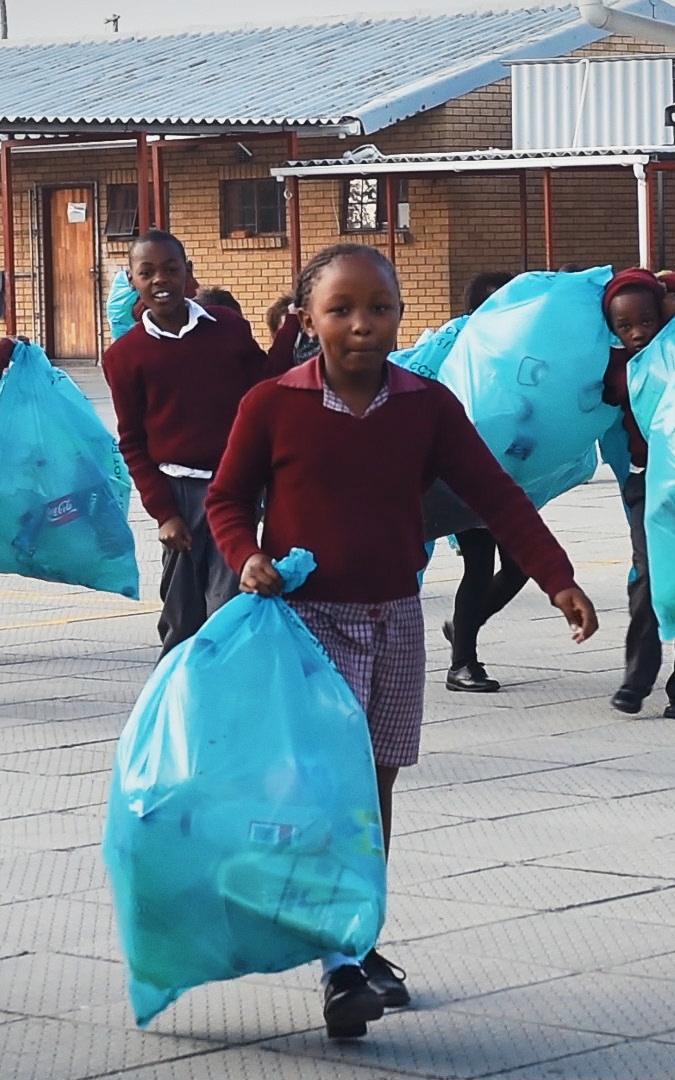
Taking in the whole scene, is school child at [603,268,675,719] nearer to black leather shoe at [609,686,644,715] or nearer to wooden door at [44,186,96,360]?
black leather shoe at [609,686,644,715]

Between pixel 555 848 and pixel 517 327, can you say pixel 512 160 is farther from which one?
pixel 555 848

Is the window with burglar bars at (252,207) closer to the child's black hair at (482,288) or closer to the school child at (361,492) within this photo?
the child's black hair at (482,288)

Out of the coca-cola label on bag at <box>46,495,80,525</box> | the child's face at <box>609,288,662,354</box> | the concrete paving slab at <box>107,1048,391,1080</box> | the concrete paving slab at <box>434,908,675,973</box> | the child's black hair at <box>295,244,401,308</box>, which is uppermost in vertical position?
the child's black hair at <box>295,244,401,308</box>

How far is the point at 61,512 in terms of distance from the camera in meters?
8.78

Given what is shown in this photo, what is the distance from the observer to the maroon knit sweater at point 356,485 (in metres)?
4.47

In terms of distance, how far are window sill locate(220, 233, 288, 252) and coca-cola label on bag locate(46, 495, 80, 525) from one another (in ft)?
68.4

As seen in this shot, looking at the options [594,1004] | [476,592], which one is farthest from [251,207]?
[594,1004]

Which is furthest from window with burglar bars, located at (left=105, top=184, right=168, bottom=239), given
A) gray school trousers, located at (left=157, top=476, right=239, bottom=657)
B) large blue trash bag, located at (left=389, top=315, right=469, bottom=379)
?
gray school trousers, located at (left=157, top=476, right=239, bottom=657)

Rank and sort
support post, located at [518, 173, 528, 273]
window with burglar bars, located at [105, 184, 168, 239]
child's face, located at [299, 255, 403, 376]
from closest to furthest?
child's face, located at [299, 255, 403, 376] < support post, located at [518, 173, 528, 273] < window with burglar bars, located at [105, 184, 168, 239]

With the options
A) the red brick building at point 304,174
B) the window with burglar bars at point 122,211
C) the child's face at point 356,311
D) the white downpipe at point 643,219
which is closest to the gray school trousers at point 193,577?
the child's face at point 356,311

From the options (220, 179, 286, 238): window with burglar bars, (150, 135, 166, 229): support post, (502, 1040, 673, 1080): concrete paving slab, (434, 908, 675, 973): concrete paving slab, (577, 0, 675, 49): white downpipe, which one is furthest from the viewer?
(220, 179, 286, 238): window with burglar bars

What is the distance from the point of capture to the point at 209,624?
14.5 feet

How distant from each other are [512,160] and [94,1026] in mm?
19025

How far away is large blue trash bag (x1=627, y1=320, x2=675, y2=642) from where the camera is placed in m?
7.27
